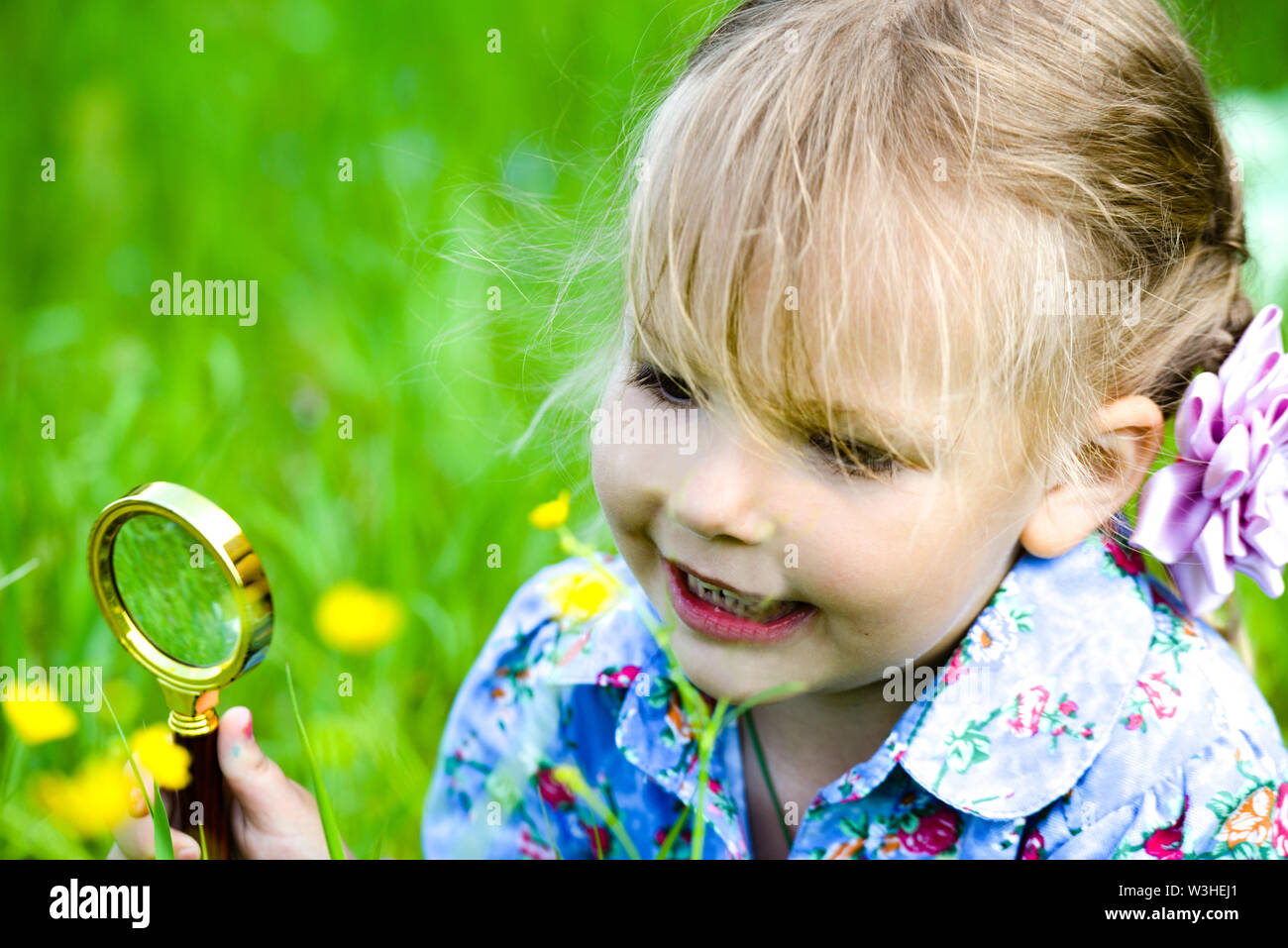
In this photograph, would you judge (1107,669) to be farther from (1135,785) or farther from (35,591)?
(35,591)

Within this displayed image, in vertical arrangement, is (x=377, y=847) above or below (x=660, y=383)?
below

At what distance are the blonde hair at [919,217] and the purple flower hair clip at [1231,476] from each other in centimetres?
8

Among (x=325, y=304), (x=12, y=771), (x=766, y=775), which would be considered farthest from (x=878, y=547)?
(x=325, y=304)

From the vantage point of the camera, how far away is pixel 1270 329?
129 centimetres

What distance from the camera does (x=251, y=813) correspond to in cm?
121

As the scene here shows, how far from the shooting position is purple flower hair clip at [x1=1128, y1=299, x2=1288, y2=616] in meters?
1.25

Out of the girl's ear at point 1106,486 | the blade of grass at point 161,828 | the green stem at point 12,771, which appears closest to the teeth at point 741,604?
the girl's ear at point 1106,486

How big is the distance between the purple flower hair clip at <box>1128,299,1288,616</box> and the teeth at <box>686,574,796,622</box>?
366 millimetres

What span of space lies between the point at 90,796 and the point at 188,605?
9.9 inches

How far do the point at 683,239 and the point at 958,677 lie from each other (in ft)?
1.68

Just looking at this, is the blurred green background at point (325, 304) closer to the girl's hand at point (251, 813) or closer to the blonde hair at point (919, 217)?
the girl's hand at point (251, 813)

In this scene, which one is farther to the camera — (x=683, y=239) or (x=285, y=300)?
(x=285, y=300)

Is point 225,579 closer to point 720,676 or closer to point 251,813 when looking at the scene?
point 251,813

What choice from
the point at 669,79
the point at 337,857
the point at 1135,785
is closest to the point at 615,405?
the point at 669,79
